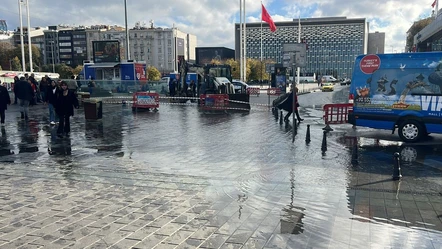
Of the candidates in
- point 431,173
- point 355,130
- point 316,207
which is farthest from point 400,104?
point 316,207

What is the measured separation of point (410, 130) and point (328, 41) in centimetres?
15793

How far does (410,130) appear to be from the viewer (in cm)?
1144

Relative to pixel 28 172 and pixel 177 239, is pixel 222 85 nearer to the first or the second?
pixel 28 172

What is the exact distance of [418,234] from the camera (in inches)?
186

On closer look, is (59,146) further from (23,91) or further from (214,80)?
(214,80)

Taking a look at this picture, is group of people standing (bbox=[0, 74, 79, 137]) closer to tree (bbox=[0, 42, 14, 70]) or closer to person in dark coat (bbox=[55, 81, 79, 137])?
person in dark coat (bbox=[55, 81, 79, 137])

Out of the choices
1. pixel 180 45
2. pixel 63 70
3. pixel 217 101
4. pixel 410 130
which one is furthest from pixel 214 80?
pixel 180 45

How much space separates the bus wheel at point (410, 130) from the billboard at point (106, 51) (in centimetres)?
3263

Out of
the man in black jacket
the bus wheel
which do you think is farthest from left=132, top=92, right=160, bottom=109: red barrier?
the bus wheel

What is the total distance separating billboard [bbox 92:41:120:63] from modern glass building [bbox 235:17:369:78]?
123 metres

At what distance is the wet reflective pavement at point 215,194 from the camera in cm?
457

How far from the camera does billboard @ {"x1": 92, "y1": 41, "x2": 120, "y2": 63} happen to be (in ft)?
127

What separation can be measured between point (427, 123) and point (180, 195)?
28.3ft

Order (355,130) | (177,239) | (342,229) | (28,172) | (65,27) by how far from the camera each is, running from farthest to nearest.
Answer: (65,27)
(355,130)
(28,172)
(342,229)
(177,239)
